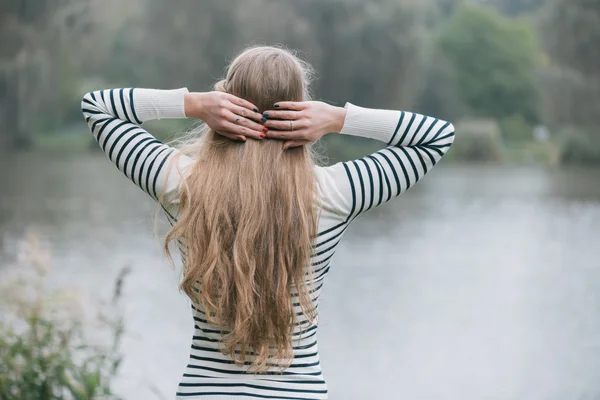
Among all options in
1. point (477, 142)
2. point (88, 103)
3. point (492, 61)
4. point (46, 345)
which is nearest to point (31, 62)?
point (477, 142)

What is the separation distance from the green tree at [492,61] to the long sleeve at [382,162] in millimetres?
6742

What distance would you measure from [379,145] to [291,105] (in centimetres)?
649

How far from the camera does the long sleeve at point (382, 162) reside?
860 mm

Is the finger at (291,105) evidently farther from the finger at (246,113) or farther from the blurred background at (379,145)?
the blurred background at (379,145)

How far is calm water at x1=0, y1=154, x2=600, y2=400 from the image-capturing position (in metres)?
4.03

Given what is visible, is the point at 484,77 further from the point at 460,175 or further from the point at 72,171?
the point at 72,171

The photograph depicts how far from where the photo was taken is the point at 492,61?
823cm

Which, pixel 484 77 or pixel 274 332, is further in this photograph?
pixel 484 77

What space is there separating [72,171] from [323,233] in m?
6.80

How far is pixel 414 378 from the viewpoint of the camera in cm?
401

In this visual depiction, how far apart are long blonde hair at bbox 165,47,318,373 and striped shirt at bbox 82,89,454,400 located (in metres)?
0.02

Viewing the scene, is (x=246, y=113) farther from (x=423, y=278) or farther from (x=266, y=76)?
(x=423, y=278)

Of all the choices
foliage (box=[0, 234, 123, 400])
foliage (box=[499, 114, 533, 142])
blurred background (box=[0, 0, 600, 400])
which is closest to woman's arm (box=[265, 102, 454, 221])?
foliage (box=[0, 234, 123, 400])

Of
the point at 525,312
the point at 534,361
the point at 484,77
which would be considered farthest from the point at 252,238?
the point at 484,77
